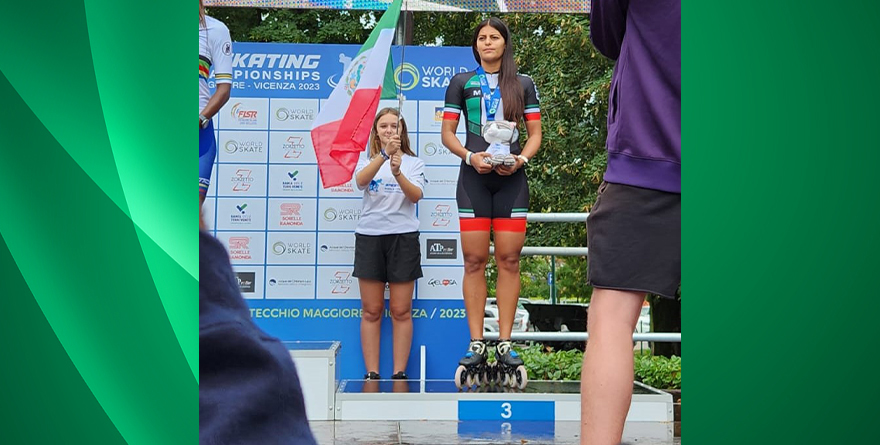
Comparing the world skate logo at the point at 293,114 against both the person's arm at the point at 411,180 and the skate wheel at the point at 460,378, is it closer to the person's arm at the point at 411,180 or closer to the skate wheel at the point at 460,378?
the person's arm at the point at 411,180

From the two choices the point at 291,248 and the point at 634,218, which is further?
the point at 291,248

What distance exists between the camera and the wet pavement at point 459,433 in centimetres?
423

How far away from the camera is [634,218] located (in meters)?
2.39

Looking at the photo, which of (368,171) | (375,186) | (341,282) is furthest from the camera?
(341,282)

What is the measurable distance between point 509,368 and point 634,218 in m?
2.91

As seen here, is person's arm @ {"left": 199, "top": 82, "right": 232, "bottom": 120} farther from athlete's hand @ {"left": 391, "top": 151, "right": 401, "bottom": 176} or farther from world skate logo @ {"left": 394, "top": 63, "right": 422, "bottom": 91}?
world skate logo @ {"left": 394, "top": 63, "right": 422, "bottom": 91}

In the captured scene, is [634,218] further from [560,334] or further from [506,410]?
[560,334]
